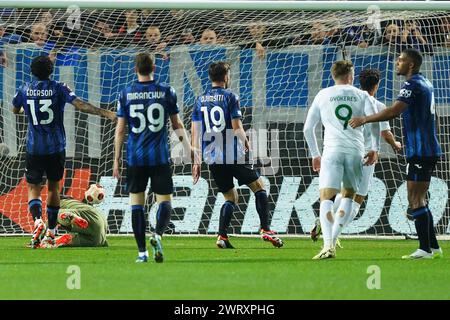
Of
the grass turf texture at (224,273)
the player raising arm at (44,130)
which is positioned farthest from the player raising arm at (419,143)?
the player raising arm at (44,130)

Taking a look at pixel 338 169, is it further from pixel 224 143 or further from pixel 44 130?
pixel 44 130

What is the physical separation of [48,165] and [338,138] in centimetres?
373

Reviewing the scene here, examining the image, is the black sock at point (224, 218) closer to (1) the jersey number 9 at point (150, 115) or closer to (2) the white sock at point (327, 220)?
(2) the white sock at point (327, 220)

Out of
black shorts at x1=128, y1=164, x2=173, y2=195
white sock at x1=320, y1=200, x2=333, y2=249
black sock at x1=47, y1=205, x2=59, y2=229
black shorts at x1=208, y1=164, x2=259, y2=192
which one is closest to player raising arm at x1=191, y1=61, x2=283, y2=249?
black shorts at x1=208, y1=164, x2=259, y2=192

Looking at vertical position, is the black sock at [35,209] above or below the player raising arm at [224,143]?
below

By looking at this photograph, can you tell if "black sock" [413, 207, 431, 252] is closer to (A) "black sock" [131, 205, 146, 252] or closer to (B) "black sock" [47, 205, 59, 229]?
(A) "black sock" [131, 205, 146, 252]

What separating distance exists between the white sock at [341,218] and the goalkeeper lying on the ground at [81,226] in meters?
3.47

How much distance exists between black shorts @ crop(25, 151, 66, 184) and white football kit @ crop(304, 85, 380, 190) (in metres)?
3.38

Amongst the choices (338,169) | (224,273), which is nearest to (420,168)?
(338,169)

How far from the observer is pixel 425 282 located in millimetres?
9461

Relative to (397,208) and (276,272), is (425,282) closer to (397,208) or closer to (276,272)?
(276,272)

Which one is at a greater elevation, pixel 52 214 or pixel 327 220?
pixel 52 214

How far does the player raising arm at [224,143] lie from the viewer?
13.7 meters

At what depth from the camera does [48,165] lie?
13711 mm
